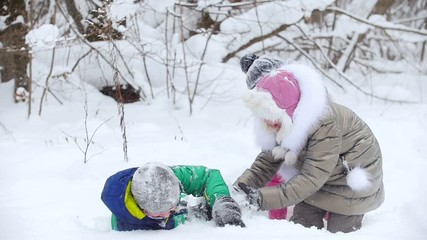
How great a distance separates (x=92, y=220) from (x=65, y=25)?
4.38 meters

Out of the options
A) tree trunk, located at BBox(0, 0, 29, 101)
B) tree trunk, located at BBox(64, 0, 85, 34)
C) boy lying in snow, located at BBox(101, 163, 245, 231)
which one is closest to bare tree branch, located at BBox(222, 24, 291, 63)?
tree trunk, located at BBox(64, 0, 85, 34)

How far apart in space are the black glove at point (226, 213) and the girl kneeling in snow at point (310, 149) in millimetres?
270

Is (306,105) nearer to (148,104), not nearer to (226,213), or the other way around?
(226,213)

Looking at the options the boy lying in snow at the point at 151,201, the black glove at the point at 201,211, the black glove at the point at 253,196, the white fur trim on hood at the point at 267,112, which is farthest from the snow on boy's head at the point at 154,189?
the white fur trim on hood at the point at 267,112

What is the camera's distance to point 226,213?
2.56 meters

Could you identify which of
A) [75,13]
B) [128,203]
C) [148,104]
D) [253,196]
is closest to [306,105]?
[253,196]

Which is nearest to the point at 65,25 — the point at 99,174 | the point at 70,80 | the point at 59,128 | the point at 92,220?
the point at 70,80

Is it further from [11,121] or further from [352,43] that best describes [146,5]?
[352,43]

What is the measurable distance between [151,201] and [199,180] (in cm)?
53

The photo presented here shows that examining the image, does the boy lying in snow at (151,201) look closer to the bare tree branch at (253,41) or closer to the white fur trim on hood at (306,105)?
the white fur trim on hood at (306,105)

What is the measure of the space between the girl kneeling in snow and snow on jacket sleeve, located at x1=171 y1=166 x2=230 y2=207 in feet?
0.56

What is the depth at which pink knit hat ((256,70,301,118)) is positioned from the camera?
9.04ft

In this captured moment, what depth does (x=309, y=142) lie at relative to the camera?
288cm

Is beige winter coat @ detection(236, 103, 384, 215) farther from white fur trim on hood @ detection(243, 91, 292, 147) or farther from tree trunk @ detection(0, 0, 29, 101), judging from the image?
tree trunk @ detection(0, 0, 29, 101)
